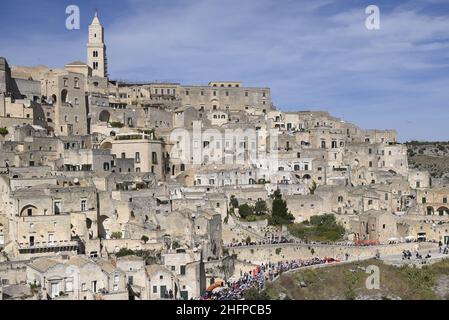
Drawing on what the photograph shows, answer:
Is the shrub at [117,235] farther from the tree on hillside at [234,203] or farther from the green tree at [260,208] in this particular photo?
the green tree at [260,208]

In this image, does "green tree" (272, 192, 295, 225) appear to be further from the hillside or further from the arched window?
the hillside

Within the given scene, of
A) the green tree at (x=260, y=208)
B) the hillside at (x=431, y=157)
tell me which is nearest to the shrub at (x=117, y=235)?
the green tree at (x=260, y=208)

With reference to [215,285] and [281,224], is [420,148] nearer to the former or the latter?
[281,224]

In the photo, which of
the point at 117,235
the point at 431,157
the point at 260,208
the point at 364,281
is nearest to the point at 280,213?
the point at 260,208

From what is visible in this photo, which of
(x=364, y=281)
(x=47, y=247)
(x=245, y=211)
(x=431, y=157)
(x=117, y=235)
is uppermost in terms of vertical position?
(x=431, y=157)

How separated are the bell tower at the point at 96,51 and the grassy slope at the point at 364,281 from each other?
1484 inches

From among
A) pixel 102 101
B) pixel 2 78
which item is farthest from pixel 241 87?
pixel 2 78

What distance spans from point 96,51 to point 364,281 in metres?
41.3

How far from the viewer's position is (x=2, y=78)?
164 feet

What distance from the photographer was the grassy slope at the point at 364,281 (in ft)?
109

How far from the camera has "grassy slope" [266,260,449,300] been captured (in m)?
33.2

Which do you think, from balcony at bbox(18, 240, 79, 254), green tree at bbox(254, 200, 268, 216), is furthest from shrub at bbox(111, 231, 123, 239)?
green tree at bbox(254, 200, 268, 216)

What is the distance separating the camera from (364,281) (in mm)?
34656

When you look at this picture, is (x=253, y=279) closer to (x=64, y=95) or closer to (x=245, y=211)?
(x=245, y=211)
